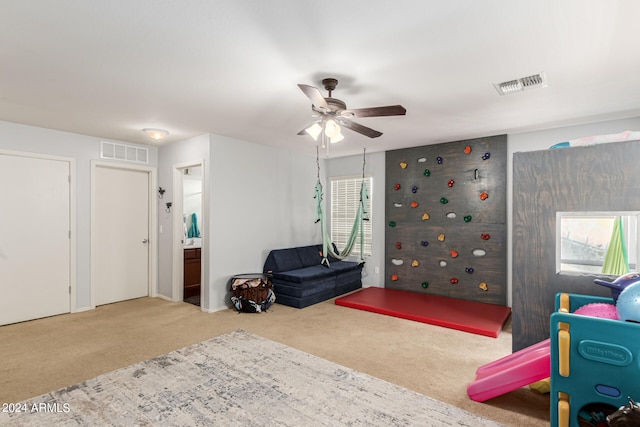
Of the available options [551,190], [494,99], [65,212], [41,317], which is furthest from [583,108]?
[41,317]

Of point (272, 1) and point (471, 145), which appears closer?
point (272, 1)

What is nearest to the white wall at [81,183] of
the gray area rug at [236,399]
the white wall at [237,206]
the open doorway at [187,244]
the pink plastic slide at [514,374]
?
the white wall at [237,206]

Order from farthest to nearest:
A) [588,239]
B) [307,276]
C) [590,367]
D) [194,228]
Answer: [194,228] < [307,276] < [588,239] < [590,367]

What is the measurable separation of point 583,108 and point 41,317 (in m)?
6.60

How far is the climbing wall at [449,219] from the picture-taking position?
4520 millimetres

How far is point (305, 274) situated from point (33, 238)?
11.1 ft

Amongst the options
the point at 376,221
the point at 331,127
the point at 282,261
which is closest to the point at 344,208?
the point at 376,221

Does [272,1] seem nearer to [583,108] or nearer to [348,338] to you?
[348,338]

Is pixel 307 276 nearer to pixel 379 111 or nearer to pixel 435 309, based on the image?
pixel 435 309

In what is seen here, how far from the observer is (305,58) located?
7.41 feet

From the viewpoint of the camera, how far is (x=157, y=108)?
333 cm

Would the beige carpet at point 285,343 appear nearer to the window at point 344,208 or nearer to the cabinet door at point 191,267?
Result: the cabinet door at point 191,267

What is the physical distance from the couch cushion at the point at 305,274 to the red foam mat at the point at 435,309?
0.42 metres

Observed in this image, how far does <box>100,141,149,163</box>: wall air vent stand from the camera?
461cm
